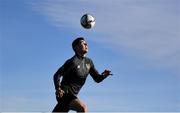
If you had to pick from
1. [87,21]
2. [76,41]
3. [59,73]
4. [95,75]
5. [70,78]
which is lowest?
[70,78]

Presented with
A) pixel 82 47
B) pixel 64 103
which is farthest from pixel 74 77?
pixel 82 47

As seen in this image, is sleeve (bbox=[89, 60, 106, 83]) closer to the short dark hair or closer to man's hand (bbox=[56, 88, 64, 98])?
the short dark hair

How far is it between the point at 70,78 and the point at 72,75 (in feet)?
0.38

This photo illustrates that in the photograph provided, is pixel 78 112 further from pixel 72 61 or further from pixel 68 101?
pixel 72 61

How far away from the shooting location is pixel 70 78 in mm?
15930

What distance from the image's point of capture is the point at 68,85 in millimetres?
15844

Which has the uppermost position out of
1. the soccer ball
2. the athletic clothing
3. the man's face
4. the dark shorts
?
the soccer ball

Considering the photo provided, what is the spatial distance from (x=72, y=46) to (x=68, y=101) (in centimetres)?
187

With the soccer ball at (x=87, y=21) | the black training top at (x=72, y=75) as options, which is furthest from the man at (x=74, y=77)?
the soccer ball at (x=87, y=21)

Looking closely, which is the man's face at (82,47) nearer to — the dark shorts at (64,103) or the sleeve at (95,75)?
the sleeve at (95,75)

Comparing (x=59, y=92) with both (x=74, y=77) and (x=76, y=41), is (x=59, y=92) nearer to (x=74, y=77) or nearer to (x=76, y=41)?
(x=74, y=77)

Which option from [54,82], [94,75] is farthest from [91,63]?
[54,82]

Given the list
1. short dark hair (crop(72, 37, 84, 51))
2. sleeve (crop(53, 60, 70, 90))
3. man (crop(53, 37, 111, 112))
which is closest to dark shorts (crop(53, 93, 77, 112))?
man (crop(53, 37, 111, 112))

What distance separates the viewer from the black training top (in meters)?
15.8
